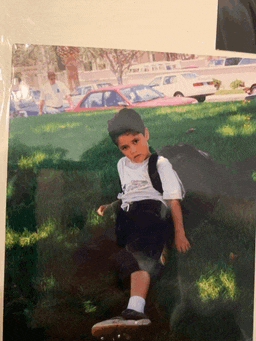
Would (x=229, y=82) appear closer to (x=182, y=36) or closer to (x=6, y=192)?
(x=182, y=36)

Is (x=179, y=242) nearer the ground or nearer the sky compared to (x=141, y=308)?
nearer the sky

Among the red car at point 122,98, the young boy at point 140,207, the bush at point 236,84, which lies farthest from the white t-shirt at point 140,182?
the bush at point 236,84

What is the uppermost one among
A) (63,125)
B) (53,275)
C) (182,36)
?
(182,36)

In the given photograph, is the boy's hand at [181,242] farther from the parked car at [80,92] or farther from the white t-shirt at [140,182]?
the parked car at [80,92]

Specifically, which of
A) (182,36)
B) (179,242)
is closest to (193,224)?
(179,242)

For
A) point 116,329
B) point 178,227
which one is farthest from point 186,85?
point 116,329

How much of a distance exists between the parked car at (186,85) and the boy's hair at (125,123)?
3.5 inches

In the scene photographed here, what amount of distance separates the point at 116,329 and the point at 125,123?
1.55 feet

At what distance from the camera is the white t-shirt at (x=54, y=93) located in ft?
2.36

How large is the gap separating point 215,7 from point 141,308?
74 cm

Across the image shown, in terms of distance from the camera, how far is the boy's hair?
73 cm

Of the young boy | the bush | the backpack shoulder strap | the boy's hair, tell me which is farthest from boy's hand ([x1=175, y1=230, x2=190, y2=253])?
the bush

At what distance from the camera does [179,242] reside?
74 cm

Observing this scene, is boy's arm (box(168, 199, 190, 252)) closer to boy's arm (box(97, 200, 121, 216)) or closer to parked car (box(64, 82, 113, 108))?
boy's arm (box(97, 200, 121, 216))
